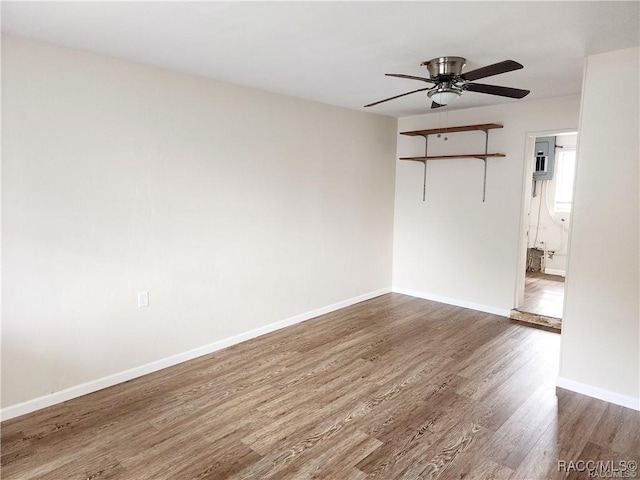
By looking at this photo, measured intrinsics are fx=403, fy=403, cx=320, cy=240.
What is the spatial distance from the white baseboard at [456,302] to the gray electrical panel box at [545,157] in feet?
9.73

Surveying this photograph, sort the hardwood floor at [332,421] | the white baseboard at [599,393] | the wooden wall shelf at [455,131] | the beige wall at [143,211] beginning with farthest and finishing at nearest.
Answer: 1. the wooden wall shelf at [455,131]
2. the white baseboard at [599,393]
3. the beige wall at [143,211]
4. the hardwood floor at [332,421]

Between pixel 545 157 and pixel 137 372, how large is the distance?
21.3 ft

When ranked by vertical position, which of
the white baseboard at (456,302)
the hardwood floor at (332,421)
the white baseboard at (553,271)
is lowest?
the hardwood floor at (332,421)

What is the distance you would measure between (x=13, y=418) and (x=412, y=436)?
8.13 ft

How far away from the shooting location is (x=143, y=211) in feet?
9.98

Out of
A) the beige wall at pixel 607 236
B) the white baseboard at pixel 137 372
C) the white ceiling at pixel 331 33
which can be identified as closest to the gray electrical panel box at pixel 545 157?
the white ceiling at pixel 331 33

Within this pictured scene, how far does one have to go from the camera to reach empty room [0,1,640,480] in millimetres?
2199

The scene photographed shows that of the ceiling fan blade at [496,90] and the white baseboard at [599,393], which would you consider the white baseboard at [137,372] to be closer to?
the white baseboard at [599,393]

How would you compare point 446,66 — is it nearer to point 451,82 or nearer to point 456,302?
point 451,82

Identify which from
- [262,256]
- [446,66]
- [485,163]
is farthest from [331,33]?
[485,163]

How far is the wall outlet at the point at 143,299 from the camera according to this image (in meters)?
3.10

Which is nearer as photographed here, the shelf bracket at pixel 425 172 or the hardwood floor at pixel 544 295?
the hardwood floor at pixel 544 295

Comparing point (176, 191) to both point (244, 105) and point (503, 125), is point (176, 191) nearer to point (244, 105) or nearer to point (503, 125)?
point (244, 105)

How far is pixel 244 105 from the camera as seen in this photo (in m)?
3.61
